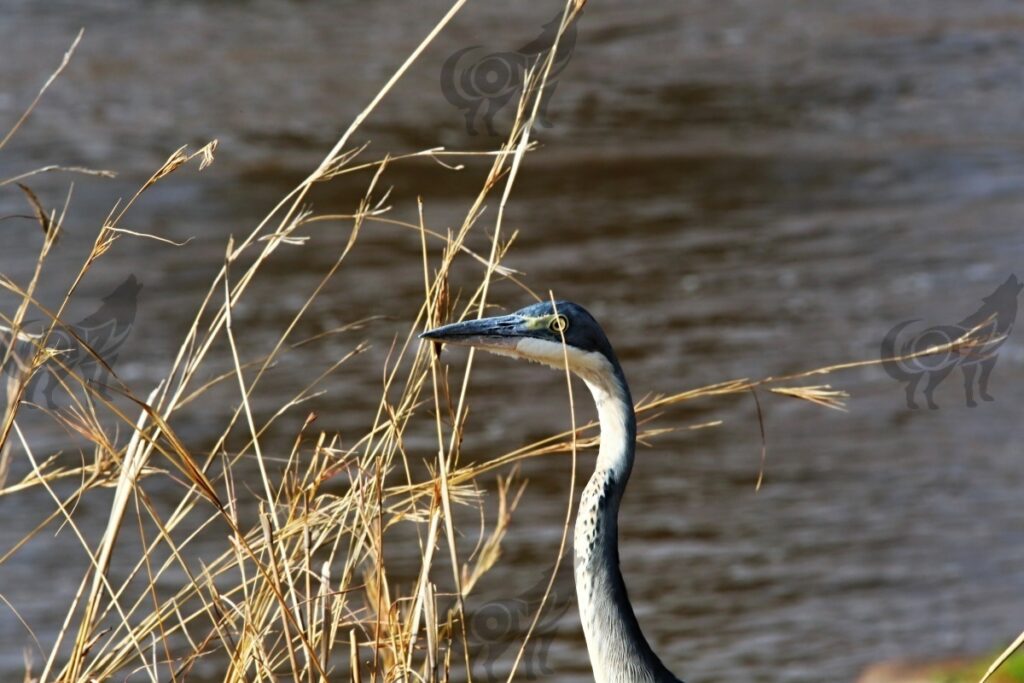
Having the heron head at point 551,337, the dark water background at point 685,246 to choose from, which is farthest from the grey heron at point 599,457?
the dark water background at point 685,246

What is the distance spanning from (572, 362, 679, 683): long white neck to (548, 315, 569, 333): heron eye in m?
0.10

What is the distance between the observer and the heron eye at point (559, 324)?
2539 mm

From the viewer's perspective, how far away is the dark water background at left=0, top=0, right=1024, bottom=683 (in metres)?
5.26

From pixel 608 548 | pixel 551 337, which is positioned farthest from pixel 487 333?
pixel 608 548

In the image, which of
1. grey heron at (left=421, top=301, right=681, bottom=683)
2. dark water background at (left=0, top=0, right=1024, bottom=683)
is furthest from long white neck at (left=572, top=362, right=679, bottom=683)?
dark water background at (left=0, top=0, right=1024, bottom=683)

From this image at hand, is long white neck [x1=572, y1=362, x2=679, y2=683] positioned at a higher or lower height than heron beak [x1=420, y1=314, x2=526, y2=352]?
lower

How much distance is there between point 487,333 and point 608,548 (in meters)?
0.42

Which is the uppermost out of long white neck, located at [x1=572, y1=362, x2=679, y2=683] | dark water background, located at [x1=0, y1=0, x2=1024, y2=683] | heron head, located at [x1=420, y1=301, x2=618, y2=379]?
heron head, located at [x1=420, y1=301, x2=618, y2=379]

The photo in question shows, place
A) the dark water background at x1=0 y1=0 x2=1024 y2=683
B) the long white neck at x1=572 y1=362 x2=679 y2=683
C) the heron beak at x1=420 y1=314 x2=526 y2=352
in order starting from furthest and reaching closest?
the dark water background at x1=0 y1=0 x2=1024 y2=683 → the long white neck at x1=572 y1=362 x2=679 y2=683 → the heron beak at x1=420 y1=314 x2=526 y2=352

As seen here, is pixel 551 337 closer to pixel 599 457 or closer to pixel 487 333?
pixel 487 333

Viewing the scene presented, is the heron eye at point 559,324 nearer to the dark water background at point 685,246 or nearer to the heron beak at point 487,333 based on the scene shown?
the heron beak at point 487,333

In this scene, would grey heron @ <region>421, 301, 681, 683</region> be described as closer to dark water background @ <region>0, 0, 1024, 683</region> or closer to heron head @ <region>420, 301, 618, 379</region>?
heron head @ <region>420, 301, 618, 379</region>

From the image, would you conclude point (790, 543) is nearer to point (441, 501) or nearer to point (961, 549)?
point (961, 549)

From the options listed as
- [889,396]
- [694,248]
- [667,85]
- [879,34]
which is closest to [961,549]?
[889,396]
